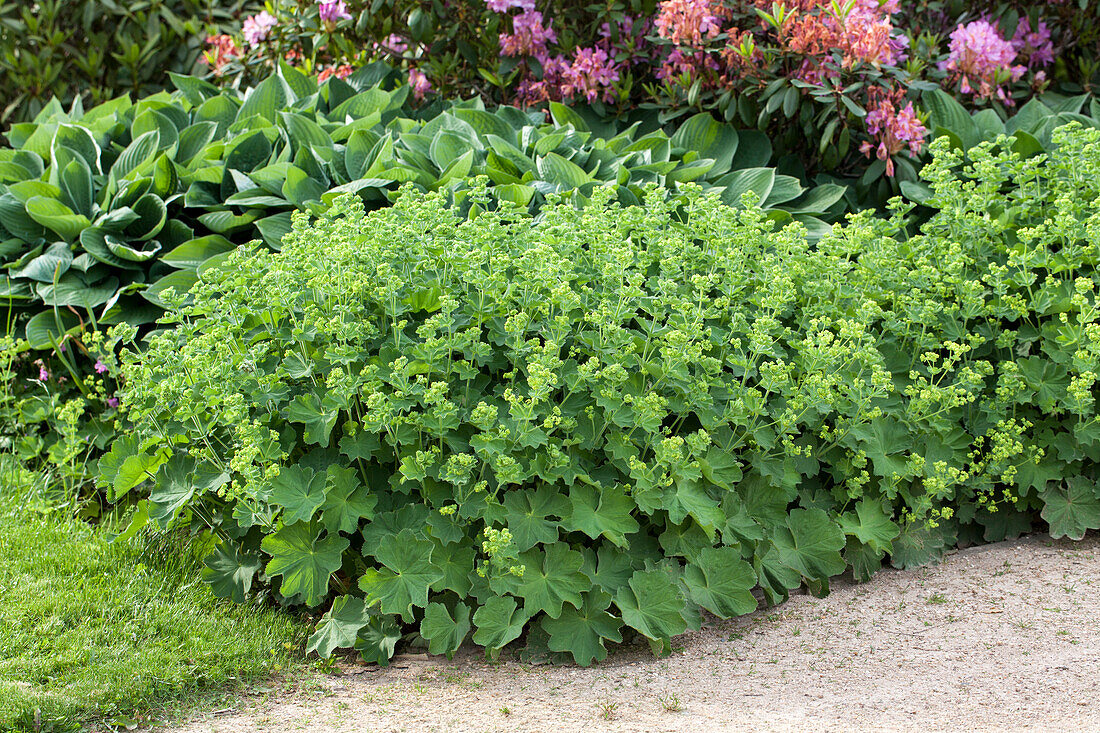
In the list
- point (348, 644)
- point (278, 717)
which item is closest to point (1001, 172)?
point (348, 644)

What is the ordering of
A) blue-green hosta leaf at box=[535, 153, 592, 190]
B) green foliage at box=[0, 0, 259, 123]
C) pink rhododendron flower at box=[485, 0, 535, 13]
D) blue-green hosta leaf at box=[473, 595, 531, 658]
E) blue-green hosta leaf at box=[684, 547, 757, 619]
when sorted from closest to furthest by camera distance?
blue-green hosta leaf at box=[473, 595, 531, 658] < blue-green hosta leaf at box=[684, 547, 757, 619] < blue-green hosta leaf at box=[535, 153, 592, 190] < pink rhododendron flower at box=[485, 0, 535, 13] < green foliage at box=[0, 0, 259, 123]

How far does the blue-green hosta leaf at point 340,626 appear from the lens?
2.62 meters

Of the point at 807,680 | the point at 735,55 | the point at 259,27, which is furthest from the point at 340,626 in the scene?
the point at 259,27

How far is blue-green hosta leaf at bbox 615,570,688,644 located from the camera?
2621mm

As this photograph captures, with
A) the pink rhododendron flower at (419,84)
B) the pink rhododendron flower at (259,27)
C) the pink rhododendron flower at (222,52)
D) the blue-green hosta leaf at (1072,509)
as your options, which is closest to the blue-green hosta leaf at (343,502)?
the blue-green hosta leaf at (1072,509)

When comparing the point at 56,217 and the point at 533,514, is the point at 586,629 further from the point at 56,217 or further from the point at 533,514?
the point at 56,217

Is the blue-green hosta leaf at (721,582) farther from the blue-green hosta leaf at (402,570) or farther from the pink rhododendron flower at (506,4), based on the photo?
the pink rhododendron flower at (506,4)

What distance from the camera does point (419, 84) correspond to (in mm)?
5035

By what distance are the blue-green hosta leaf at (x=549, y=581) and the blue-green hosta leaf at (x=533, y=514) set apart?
4cm

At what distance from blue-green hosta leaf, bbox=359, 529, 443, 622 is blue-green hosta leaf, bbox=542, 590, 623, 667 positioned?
34 centimetres

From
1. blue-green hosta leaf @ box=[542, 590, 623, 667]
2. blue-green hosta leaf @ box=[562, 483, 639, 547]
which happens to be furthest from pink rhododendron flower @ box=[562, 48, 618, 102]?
blue-green hosta leaf @ box=[542, 590, 623, 667]

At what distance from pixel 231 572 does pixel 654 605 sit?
1.22 m

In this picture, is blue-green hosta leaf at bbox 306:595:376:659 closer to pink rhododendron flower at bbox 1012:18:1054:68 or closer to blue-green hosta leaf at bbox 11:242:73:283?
blue-green hosta leaf at bbox 11:242:73:283

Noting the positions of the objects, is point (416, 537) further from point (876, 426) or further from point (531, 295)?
point (876, 426)
